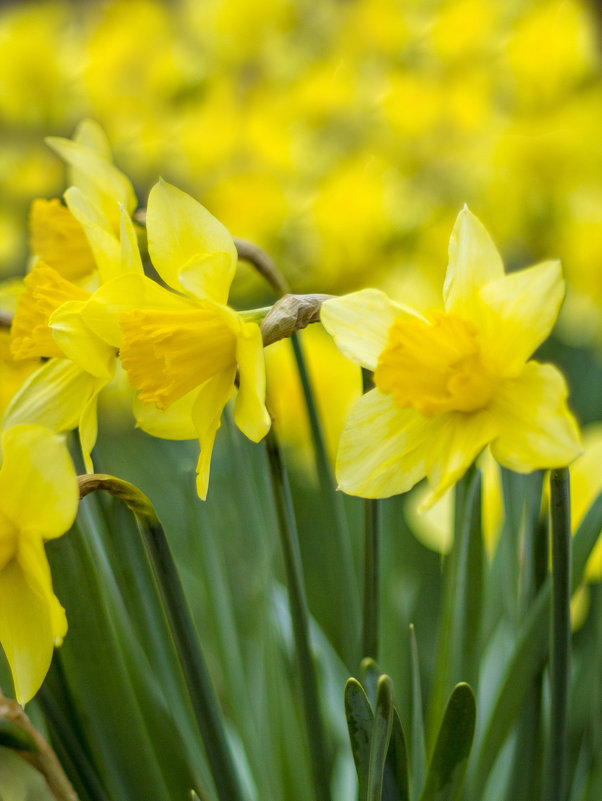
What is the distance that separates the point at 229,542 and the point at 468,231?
1.35ft

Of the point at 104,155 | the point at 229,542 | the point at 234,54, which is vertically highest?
the point at 234,54

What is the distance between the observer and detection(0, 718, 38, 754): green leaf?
0.96 feet

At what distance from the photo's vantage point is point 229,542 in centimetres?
67

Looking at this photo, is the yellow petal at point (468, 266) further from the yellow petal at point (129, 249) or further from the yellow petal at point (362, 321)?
the yellow petal at point (129, 249)

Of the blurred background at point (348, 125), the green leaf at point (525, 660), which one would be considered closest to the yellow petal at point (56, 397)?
the green leaf at point (525, 660)

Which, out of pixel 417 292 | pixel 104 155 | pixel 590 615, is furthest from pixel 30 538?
pixel 417 292

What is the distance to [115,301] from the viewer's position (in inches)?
13.2

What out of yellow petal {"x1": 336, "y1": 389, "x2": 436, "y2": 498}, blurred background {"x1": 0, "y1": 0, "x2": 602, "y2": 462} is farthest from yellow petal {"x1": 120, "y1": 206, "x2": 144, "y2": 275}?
blurred background {"x1": 0, "y1": 0, "x2": 602, "y2": 462}

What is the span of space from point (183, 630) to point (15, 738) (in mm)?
76

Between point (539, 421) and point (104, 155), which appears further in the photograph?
point (104, 155)

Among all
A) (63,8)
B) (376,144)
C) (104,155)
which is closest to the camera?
(104,155)

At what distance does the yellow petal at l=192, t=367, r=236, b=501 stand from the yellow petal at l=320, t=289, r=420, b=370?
60mm

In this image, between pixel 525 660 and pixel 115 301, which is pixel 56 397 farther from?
pixel 525 660

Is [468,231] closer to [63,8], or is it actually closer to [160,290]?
[160,290]
